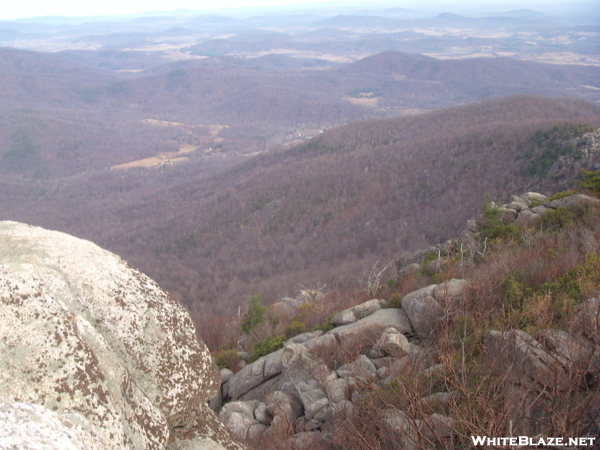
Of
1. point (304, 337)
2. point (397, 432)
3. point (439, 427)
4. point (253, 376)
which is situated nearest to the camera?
point (439, 427)

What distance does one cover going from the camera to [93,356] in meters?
5.05

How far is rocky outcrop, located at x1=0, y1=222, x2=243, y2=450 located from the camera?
14.5 feet

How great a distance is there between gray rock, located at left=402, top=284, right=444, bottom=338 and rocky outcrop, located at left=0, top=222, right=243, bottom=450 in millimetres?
6233

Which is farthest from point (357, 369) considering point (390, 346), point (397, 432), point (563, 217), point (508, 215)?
Answer: point (508, 215)

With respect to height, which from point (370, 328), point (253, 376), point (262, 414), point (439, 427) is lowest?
point (253, 376)

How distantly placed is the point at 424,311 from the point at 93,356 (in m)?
8.72

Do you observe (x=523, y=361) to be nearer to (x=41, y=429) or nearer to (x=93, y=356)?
(x=93, y=356)

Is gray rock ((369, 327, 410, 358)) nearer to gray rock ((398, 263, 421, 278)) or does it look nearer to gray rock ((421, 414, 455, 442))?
gray rock ((421, 414, 455, 442))

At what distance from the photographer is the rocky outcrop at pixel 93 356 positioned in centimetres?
442

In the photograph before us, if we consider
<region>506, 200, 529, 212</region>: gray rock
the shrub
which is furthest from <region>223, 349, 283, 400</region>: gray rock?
<region>506, 200, 529, 212</region>: gray rock

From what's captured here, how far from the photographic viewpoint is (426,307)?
37.9ft

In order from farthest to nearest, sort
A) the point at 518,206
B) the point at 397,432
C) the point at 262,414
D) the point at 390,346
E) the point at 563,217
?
the point at 518,206 < the point at 563,217 < the point at 390,346 < the point at 262,414 < the point at 397,432

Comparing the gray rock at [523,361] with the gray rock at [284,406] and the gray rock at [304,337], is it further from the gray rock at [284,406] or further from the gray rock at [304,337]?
the gray rock at [304,337]

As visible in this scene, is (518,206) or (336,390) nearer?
(336,390)
